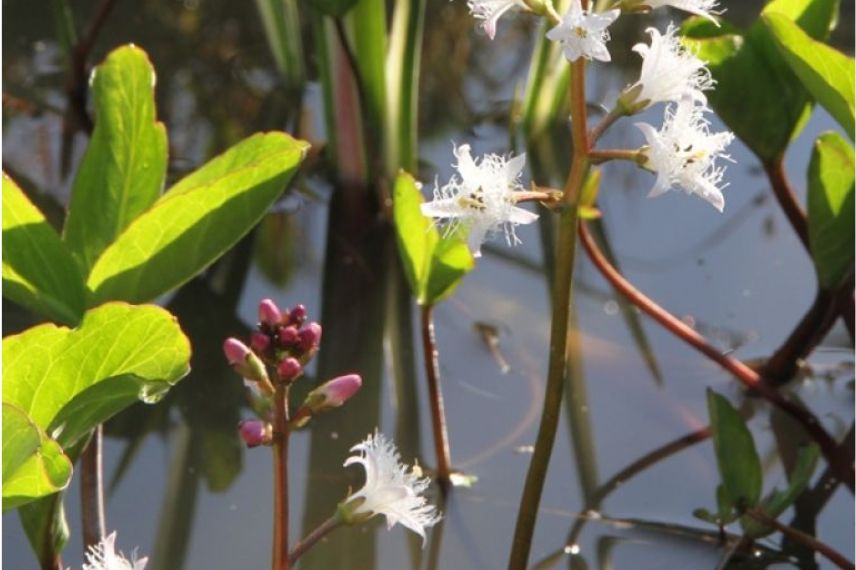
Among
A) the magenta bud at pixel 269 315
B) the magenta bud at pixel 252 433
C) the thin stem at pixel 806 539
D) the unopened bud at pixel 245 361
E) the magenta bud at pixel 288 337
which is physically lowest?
the thin stem at pixel 806 539

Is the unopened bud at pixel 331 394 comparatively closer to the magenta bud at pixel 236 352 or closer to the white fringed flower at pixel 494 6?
the magenta bud at pixel 236 352

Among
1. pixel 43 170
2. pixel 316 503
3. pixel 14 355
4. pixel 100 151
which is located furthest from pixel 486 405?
pixel 43 170

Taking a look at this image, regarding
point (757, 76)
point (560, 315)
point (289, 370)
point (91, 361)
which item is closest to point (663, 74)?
point (560, 315)

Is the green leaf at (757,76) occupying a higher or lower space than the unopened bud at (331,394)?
higher

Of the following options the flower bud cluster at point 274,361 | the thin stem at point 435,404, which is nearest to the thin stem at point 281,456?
the flower bud cluster at point 274,361

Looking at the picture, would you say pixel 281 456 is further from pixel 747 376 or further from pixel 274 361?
pixel 747 376

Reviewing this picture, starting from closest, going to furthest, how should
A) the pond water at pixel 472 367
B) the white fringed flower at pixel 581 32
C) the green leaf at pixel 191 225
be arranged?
1. the white fringed flower at pixel 581 32
2. the green leaf at pixel 191 225
3. the pond water at pixel 472 367

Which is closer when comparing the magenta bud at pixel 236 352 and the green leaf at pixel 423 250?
the magenta bud at pixel 236 352
